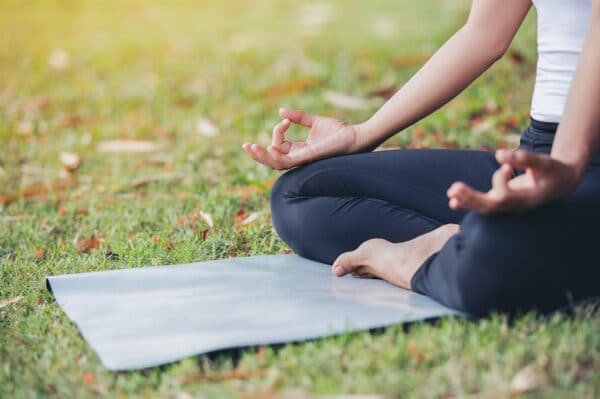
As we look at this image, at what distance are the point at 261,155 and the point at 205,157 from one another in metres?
1.92

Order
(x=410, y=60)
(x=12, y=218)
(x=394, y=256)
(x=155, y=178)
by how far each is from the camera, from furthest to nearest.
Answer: (x=410, y=60) < (x=155, y=178) < (x=12, y=218) < (x=394, y=256)

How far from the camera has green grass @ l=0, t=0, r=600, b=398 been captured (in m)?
1.92

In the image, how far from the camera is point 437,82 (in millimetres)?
2703

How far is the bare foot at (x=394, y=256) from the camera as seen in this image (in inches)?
94.4

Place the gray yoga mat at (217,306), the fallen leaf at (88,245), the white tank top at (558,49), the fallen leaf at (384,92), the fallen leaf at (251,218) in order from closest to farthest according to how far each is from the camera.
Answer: the gray yoga mat at (217,306) < the white tank top at (558,49) < the fallen leaf at (88,245) < the fallen leaf at (251,218) < the fallen leaf at (384,92)

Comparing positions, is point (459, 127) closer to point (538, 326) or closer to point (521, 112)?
point (521, 112)

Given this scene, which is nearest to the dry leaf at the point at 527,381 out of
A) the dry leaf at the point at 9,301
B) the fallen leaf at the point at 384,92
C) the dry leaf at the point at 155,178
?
the dry leaf at the point at 9,301

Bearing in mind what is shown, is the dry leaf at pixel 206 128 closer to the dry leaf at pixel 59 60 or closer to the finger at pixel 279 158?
the dry leaf at pixel 59 60

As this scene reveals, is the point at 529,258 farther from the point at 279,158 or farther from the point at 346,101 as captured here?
the point at 346,101

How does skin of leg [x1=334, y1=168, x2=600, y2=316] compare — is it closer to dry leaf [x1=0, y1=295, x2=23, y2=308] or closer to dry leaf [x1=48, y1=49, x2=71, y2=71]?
dry leaf [x1=0, y1=295, x2=23, y2=308]

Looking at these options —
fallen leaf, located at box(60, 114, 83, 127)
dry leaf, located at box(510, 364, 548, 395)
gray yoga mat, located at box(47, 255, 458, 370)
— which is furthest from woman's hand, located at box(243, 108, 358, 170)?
fallen leaf, located at box(60, 114, 83, 127)

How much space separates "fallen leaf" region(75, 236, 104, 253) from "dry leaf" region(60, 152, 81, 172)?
128cm

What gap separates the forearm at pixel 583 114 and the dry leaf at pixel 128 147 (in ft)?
9.70

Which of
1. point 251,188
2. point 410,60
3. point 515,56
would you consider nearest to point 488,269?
point 251,188
